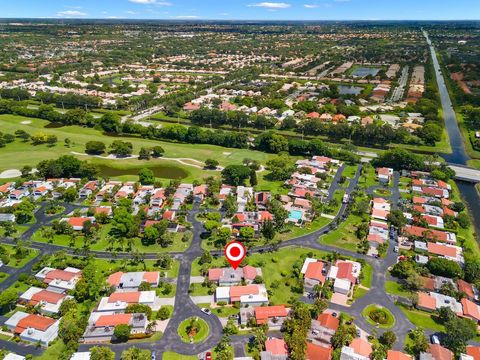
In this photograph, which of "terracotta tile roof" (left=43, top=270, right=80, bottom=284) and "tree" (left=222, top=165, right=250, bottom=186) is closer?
"terracotta tile roof" (left=43, top=270, right=80, bottom=284)

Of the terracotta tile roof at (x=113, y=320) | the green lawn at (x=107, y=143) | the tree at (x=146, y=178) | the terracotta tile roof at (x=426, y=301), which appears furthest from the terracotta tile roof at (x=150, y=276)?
the terracotta tile roof at (x=426, y=301)

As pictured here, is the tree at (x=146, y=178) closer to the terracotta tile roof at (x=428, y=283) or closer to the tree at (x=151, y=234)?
the tree at (x=151, y=234)

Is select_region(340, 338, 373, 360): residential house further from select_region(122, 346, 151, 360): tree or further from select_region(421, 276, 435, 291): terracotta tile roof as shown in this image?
select_region(122, 346, 151, 360): tree

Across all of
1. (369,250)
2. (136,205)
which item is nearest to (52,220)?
(136,205)

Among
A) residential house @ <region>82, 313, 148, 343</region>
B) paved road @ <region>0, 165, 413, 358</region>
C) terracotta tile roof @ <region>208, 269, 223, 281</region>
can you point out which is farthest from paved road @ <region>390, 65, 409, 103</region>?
residential house @ <region>82, 313, 148, 343</region>

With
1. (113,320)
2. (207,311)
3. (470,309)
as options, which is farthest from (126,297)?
(470,309)

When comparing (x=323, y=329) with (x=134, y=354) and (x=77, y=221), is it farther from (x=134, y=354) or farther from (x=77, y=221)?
(x=77, y=221)

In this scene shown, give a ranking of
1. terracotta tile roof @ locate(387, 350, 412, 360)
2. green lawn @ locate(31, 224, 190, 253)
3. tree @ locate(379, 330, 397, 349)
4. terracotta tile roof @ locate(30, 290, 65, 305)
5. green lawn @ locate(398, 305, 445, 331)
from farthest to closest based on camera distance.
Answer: green lawn @ locate(31, 224, 190, 253) → terracotta tile roof @ locate(30, 290, 65, 305) → green lawn @ locate(398, 305, 445, 331) → tree @ locate(379, 330, 397, 349) → terracotta tile roof @ locate(387, 350, 412, 360)
